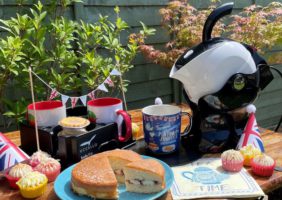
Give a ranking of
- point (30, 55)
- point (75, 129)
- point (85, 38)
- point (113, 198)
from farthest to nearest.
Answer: point (85, 38) < point (30, 55) < point (75, 129) < point (113, 198)

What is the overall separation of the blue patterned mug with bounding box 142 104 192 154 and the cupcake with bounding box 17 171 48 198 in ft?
1.14

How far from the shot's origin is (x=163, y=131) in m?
0.97

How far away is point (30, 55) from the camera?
183 centimetres

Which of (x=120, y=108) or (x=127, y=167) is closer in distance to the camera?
(x=127, y=167)

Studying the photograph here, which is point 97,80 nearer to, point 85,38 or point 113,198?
point 85,38

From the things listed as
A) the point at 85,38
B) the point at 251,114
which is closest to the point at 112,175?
the point at 251,114

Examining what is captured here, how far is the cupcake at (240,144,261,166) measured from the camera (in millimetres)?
921

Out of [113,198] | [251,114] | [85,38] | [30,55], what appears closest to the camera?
[113,198]

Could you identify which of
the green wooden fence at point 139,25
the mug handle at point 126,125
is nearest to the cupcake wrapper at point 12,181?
the mug handle at point 126,125

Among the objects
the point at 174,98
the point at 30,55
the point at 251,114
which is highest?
the point at 30,55

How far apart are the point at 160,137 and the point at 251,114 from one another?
0.32 meters

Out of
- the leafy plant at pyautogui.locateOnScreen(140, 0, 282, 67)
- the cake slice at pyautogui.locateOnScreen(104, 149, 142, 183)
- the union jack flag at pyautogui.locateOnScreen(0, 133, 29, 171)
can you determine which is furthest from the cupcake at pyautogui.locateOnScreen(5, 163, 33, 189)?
the leafy plant at pyautogui.locateOnScreen(140, 0, 282, 67)

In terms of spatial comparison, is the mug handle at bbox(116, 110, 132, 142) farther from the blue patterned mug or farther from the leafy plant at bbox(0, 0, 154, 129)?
the leafy plant at bbox(0, 0, 154, 129)

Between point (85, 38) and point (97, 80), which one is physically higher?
point (85, 38)
